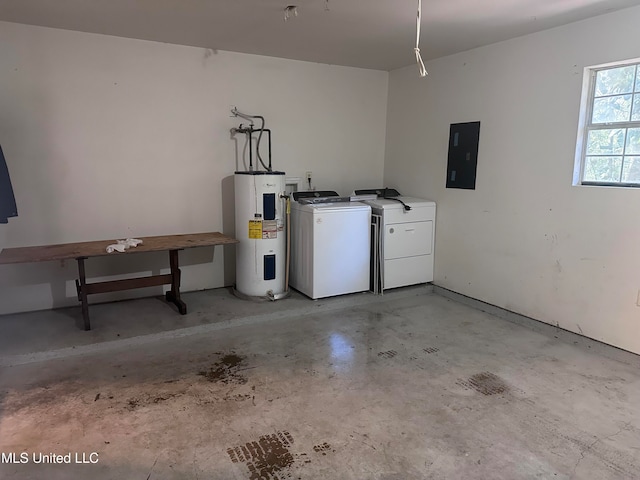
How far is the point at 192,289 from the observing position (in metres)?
4.52

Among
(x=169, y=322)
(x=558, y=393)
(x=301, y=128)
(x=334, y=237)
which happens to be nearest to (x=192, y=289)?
(x=169, y=322)

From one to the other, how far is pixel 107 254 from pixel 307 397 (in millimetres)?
1992

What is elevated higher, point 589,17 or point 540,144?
point 589,17

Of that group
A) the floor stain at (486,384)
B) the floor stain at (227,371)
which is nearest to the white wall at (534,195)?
the floor stain at (486,384)

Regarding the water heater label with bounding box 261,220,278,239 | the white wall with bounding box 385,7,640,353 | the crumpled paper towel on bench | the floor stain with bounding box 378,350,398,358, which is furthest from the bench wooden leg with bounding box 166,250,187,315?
the white wall with bounding box 385,7,640,353

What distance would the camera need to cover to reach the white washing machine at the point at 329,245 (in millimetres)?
4164

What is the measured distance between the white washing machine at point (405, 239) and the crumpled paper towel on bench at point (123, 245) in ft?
7.61

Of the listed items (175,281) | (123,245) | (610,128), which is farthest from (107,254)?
(610,128)

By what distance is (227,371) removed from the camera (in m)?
2.96

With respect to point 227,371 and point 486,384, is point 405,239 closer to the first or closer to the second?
point 486,384

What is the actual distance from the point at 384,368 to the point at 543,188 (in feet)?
6.74

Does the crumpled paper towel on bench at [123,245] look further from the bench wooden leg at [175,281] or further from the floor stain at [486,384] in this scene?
the floor stain at [486,384]

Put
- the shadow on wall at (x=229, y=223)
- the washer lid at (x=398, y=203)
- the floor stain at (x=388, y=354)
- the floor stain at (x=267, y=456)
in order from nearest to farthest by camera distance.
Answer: the floor stain at (x=267, y=456), the floor stain at (x=388, y=354), the washer lid at (x=398, y=203), the shadow on wall at (x=229, y=223)

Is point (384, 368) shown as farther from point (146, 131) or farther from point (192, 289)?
point (146, 131)
